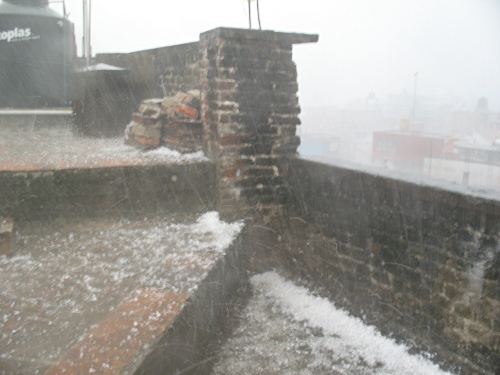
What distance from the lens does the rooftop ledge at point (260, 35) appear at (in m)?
3.03

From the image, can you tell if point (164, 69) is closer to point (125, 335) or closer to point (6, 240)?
point (6, 240)

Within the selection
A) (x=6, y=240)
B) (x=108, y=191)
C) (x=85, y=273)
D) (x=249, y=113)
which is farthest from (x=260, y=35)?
(x=6, y=240)

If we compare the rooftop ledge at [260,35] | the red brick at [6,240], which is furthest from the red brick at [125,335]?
the rooftop ledge at [260,35]

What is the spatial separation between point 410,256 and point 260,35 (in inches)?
76.7

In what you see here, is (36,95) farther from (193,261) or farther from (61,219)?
(193,261)

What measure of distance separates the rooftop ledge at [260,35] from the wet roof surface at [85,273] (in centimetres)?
137

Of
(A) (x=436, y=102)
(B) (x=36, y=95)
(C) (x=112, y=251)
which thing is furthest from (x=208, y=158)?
(A) (x=436, y=102)

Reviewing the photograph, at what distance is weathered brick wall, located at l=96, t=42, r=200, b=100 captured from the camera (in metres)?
4.65

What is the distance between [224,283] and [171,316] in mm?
790

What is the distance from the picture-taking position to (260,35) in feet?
10.3

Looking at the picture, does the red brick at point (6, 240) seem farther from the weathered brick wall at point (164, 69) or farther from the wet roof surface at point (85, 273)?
the weathered brick wall at point (164, 69)

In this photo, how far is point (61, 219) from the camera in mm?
2984

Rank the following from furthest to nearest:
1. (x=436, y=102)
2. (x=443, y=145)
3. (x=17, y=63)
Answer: (x=436, y=102) < (x=443, y=145) < (x=17, y=63)

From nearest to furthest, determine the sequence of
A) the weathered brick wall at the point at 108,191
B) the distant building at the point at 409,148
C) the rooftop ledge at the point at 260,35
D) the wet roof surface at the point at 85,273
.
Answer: the wet roof surface at the point at 85,273
the weathered brick wall at the point at 108,191
the rooftop ledge at the point at 260,35
the distant building at the point at 409,148
